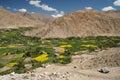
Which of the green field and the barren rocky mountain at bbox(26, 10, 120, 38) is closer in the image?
the green field

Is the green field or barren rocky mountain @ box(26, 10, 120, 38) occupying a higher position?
barren rocky mountain @ box(26, 10, 120, 38)

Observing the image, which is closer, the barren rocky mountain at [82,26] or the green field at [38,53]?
the green field at [38,53]

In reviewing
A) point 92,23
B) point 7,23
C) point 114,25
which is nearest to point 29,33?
point 92,23

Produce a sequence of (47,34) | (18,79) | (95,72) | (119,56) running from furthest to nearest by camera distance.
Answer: (47,34), (119,56), (95,72), (18,79)

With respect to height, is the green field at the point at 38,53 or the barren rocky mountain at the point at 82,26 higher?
the barren rocky mountain at the point at 82,26

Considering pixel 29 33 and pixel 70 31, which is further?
pixel 29 33

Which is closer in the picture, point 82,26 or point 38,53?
point 38,53

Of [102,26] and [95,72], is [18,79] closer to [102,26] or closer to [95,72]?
[95,72]

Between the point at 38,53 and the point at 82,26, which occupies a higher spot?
the point at 82,26
